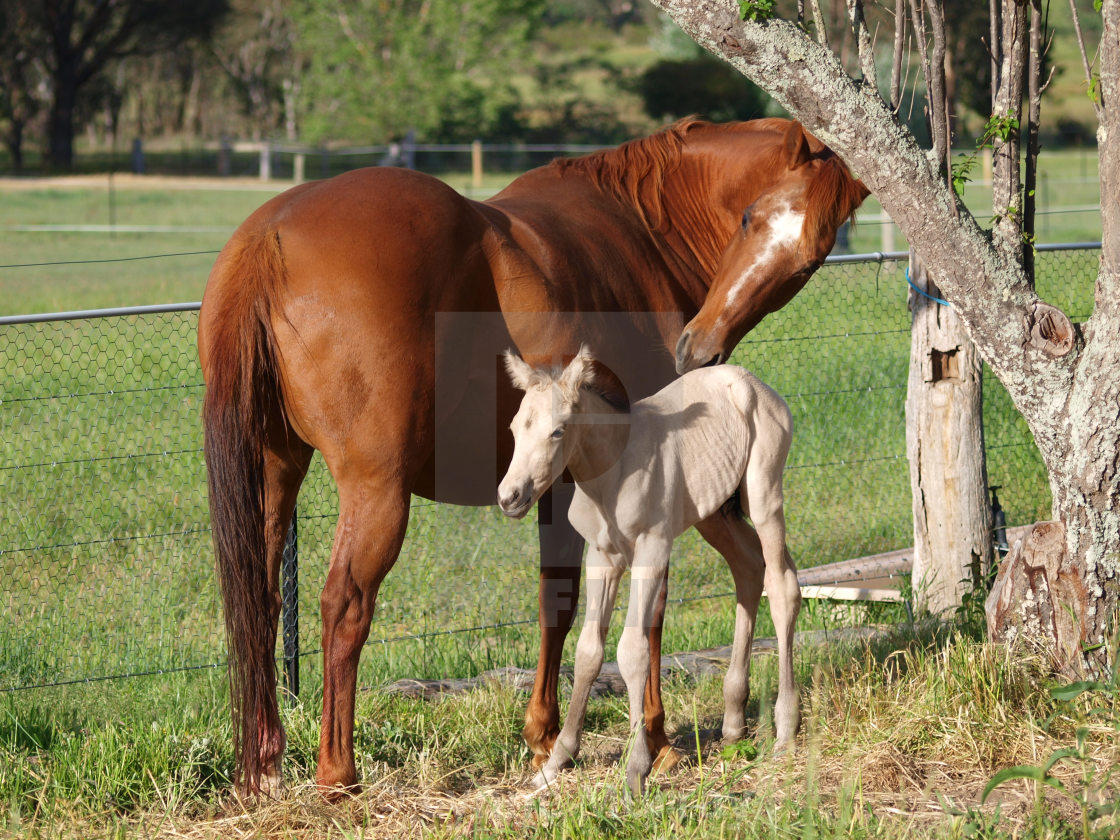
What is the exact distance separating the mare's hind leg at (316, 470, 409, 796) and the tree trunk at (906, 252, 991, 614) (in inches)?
117

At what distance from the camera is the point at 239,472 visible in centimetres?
331

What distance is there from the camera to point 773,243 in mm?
3818

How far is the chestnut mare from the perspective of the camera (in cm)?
325

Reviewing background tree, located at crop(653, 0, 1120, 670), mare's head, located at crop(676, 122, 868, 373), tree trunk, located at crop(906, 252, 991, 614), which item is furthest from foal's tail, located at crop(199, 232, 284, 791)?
tree trunk, located at crop(906, 252, 991, 614)

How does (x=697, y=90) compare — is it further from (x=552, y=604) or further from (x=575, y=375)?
(x=575, y=375)

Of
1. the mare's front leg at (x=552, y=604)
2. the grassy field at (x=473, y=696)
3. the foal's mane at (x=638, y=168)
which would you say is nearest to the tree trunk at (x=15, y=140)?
the grassy field at (x=473, y=696)

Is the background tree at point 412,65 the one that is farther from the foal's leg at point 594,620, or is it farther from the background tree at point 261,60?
the foal's leg at point 594,620

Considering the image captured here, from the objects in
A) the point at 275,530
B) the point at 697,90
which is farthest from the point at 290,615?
the point at 697,90

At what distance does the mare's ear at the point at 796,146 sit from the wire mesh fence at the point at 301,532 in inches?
68.5

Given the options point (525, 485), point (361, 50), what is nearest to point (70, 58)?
point (361, 50)

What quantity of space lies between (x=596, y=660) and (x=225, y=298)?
1.55m

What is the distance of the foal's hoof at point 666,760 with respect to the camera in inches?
143

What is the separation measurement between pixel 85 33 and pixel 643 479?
42.4 meters

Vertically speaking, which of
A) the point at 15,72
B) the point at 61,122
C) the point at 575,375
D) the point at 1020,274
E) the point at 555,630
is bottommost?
the point at 555,630
